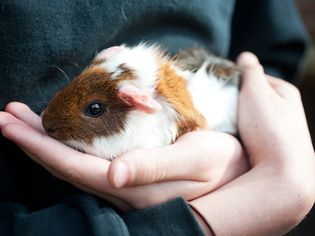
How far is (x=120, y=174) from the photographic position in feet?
1.93

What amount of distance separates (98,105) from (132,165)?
0.56 ft

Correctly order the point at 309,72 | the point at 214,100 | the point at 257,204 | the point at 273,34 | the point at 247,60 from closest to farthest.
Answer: the point at 257,204
the point at 214,100
the point at 247,60
the point at 273,34
the point at 309,72

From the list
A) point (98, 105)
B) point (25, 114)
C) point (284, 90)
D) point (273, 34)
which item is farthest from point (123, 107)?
point (273, 34)

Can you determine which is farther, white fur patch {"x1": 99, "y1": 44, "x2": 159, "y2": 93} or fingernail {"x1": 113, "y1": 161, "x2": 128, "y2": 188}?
white fur patch {"x1": 99, "y1": 44, "x2": 159, "y2": 93}

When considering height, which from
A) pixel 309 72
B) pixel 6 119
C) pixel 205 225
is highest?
pixel 6 119

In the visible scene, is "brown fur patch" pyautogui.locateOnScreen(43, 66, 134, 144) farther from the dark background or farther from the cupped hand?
the dark background

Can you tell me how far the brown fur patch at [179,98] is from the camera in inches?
30.0

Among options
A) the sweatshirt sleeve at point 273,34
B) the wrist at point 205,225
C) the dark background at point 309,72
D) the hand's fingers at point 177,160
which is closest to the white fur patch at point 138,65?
the hand's fingers at point 177,160

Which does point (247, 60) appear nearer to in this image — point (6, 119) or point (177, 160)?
point (177, 160)

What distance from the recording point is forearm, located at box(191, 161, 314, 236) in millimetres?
695

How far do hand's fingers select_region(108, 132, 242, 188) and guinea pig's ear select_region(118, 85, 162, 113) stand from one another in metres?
0.07

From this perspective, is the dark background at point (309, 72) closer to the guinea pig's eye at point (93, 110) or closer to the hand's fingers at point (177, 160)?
the hand's fingers at point (177, 160)

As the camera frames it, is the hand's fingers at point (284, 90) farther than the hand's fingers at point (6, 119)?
Yes

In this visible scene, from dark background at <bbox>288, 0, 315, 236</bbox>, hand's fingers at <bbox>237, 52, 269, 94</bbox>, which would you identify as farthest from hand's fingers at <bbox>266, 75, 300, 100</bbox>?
dark background at <bbox>288, 0, 315, 236</bbox>
